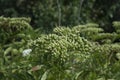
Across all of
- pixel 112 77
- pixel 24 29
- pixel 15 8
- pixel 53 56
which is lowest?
pixel 112 77

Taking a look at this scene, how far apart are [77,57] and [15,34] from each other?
98cm

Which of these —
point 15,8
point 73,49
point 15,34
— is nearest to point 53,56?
point 73,49

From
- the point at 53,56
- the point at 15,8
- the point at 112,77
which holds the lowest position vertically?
the point at 112,77

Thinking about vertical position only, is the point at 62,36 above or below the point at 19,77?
above

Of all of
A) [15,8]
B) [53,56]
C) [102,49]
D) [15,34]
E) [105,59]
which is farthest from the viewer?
[15,8]

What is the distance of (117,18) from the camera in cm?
764

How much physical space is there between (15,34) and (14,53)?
19 centimetres

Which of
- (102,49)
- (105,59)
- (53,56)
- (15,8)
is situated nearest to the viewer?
(53,56)

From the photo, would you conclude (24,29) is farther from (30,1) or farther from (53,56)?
(30,1)

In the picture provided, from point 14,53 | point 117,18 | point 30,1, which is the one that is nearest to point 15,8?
point 30,1

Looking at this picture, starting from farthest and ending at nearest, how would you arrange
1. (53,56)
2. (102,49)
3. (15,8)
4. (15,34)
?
1. (15,8)
2. (15,34)
3. (102,49)
4. (53,56)

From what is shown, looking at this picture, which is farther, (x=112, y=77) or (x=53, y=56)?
(x=112, y=77)

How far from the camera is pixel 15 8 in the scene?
7.61 meters

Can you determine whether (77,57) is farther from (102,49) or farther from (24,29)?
(24,29)
